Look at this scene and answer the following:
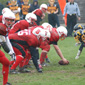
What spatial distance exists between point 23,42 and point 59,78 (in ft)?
4.44

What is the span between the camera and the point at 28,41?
26.2 feet

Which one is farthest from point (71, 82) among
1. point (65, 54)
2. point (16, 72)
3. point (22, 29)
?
point (65, 54)

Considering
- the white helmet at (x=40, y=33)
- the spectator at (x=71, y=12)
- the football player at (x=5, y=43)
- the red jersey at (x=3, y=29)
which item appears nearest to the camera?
the football player at (x=5, y=43)

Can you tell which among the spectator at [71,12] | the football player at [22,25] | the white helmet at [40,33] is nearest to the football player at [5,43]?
the white helmet at [40,33]

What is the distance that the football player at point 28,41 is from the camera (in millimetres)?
7898

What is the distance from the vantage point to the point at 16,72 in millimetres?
8094

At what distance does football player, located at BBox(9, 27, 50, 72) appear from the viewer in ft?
25.9

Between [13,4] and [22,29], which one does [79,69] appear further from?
[13,4]

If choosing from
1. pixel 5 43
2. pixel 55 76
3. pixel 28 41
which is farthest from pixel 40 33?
pixel 5 43

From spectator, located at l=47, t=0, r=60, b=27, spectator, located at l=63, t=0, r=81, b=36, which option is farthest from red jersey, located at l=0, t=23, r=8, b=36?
spectator, located at l=47, t=0, r=60, b=27

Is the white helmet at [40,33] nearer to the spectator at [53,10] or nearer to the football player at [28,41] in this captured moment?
the football player at [28,41]

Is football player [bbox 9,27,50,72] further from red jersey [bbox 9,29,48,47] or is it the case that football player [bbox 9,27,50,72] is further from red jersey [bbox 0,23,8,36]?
red jersey [bbox 0,23,8,36]

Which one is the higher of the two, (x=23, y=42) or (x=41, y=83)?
(x=23, y=42)

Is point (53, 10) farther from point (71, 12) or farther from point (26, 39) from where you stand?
point (26, 39)
